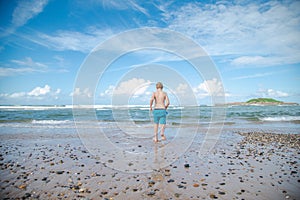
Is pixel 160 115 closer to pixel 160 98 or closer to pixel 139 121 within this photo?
pixel 160 98

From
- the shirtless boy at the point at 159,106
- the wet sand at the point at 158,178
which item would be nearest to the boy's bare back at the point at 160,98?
the shirtless boy at the point at 159,106

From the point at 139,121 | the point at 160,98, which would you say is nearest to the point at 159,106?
the point at 160,98

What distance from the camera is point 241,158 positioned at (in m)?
7.72

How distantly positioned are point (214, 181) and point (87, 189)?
123 inches

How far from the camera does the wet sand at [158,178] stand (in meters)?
4.62

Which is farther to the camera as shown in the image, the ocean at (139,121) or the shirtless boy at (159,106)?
the ocean at (139,121)

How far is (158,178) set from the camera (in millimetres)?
5590

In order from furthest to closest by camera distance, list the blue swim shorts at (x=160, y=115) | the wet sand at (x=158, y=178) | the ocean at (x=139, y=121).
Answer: the ocean at (x=139, y=121), the blue swim shorts at (x=160, y=115), the wet sand at (x=158, y=178)

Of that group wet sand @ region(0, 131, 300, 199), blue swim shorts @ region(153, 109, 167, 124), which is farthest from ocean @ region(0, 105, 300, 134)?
wet sand @ region(0, 131, 300, 199)

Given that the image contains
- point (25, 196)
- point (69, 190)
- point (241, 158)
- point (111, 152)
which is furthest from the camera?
point (111, 152)

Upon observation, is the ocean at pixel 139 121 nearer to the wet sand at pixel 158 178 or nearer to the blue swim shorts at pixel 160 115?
the blue swim shorts at pixel 160 115

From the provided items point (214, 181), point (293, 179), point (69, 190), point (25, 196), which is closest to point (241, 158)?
point (293, 179)

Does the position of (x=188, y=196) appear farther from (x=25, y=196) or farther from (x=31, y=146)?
(x=31, y=146)

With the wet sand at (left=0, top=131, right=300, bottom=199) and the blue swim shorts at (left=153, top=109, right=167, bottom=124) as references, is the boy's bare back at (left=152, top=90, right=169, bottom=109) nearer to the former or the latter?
the blue swim shorts at (left=153, top=109, right=167, bottom=124)
